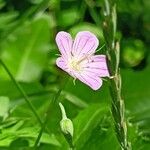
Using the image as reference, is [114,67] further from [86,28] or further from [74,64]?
[86,28]

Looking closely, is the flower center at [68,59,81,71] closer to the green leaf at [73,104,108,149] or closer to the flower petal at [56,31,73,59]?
the flower petal at [56,31,73,59]

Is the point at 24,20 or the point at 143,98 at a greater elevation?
the point at 24,20

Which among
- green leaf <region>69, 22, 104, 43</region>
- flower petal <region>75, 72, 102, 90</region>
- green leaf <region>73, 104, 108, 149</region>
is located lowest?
green leaf <region>69, 22, 104, 43</region>

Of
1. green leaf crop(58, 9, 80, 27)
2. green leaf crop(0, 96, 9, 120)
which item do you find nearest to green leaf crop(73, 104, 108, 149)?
green leaf crop(0, 96, 9, 120)

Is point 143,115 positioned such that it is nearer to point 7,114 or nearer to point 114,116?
point 7,114

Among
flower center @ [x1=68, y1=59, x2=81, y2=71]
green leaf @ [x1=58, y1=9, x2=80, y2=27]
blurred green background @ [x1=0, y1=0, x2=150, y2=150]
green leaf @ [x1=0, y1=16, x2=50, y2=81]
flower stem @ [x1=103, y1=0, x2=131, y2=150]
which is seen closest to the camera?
flower stem @ [x1=103, y1=0, x2=131, y2=150]

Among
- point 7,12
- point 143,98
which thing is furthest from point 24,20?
point 143,98
